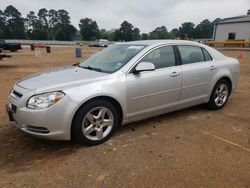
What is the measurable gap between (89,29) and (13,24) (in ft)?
97.5

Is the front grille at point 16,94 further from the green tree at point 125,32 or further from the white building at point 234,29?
the green tree at point 125,32

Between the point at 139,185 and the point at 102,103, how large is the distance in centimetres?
129

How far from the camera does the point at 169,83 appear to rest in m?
4.14

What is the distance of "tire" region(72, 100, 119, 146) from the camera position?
3274 millimetres

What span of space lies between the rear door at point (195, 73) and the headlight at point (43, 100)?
2347mm

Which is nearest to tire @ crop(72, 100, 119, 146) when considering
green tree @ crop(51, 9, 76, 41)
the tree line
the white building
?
the white building

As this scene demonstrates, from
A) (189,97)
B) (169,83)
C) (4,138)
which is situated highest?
(169,83)

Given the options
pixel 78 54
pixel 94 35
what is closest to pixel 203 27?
pixel 94 35

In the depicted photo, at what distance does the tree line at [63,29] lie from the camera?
91769 millimetres

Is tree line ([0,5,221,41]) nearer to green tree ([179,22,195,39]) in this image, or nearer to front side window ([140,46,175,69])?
green tree ([179,22,195,39])

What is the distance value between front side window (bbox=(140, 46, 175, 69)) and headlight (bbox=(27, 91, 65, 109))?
1.57 m

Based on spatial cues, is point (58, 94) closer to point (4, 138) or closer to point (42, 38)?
point (4, 138)

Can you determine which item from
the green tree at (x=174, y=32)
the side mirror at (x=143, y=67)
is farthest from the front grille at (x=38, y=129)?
the green tree at (x=174, y=32)

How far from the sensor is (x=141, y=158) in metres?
3.15
